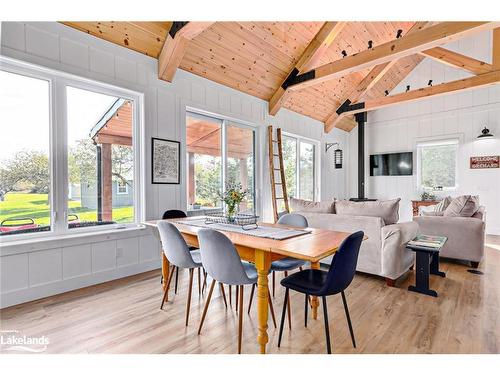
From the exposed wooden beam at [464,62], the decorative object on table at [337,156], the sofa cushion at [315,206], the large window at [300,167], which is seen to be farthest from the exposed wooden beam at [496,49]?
the sofa cushion at [315,206]

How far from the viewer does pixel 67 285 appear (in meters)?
2.92

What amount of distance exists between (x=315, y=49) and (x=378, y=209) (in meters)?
2.93

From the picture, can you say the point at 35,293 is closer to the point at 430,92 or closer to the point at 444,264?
the point at 444,264

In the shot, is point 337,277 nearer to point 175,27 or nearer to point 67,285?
point 67,285

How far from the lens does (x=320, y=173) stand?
7301 mm

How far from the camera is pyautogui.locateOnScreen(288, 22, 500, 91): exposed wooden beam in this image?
A: 3.28m

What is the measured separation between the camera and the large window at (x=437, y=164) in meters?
6.69

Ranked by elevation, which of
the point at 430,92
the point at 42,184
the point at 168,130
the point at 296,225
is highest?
the point at 430,92

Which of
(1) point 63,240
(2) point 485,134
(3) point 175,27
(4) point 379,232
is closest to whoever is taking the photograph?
(1) point 63,240

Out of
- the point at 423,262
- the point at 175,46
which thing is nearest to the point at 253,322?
the point at 423,262

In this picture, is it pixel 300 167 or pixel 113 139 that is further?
pixel 300 167

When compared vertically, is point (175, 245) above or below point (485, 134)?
below
